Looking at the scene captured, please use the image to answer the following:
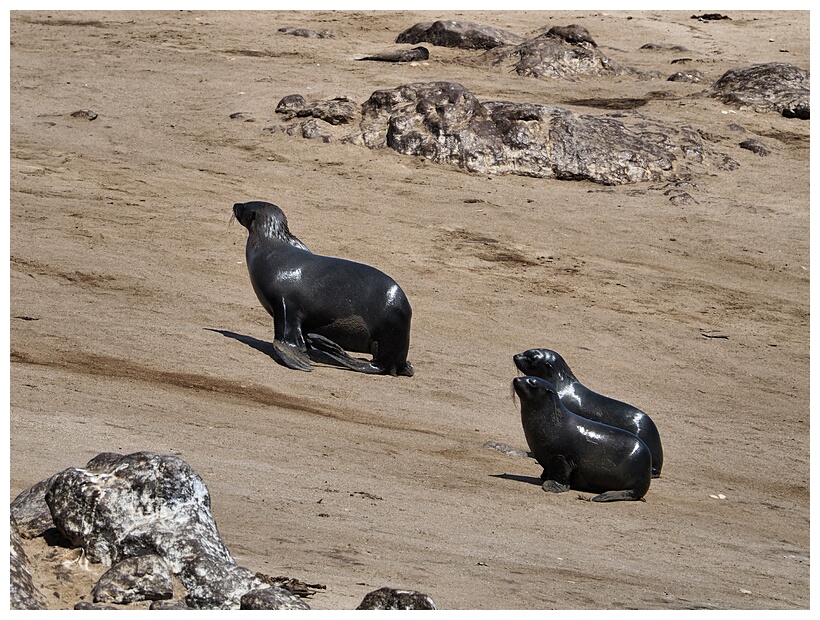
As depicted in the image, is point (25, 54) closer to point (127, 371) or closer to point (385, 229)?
point (385, 229)

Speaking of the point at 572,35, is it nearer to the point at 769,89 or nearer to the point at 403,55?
the point at 403,55

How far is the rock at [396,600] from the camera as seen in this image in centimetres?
429

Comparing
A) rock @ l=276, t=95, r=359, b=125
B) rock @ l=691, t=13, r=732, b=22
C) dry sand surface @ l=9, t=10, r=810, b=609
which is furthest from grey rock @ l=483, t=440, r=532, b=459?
rock @ l=691, t=13, r=732, b=22

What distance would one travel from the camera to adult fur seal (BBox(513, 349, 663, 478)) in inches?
326

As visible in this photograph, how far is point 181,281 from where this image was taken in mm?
11938

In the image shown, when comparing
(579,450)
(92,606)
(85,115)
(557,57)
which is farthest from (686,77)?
(92,606)

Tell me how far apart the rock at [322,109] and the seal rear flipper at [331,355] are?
316 inches

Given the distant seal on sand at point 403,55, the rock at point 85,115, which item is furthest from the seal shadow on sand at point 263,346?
the distant seal on sand at point 403,55

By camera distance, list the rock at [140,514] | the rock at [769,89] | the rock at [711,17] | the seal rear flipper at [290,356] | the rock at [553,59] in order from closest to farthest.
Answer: the rock at [140,514], the seal rear flipper at [290,356], the rock at [769,89], the rock at [553,59], the rock at [711,17]

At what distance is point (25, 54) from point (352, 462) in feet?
51.2

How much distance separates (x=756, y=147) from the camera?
1805cm

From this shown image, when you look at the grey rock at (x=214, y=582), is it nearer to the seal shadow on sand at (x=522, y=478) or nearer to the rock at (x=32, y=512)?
the rock at (x=32, y=512)

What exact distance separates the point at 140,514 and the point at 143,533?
0.09 m

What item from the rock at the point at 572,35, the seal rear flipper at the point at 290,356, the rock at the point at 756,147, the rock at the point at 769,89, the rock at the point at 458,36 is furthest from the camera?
the rock at the point at 458,36
